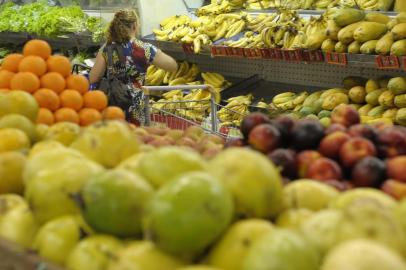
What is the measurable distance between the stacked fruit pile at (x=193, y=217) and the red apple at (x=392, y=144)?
147mm

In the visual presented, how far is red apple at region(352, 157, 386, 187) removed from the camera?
163cm

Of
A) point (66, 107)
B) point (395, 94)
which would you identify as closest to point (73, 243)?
point (66, 107)

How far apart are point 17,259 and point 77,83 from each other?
4.97 feet

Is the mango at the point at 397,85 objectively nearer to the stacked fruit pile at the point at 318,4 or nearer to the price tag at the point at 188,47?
the stacked fruit pile at the point at 318,4

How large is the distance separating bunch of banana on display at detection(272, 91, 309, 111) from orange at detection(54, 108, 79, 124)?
2666 millimetres

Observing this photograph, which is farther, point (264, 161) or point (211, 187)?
point (264, 161)

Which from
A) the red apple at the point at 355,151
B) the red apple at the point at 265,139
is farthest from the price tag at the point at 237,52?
the red apple at the point at 355,151

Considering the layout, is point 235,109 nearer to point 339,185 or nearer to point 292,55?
point 292,55

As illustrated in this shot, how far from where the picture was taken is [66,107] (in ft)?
8.99

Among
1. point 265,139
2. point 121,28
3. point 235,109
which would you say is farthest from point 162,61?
point 265,139

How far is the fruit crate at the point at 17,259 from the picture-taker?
1.38 metres

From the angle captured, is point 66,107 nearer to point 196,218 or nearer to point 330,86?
point 196,218

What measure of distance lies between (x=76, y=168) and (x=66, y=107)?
124 cm

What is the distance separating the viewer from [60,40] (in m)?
8.21
